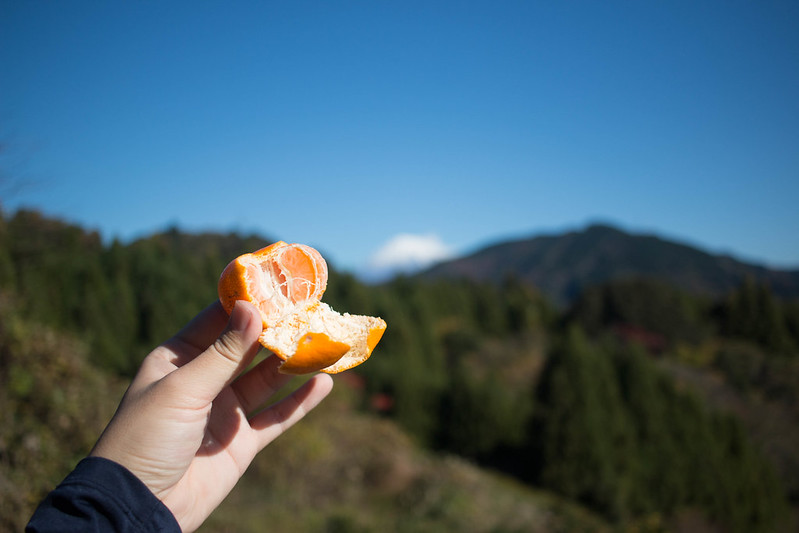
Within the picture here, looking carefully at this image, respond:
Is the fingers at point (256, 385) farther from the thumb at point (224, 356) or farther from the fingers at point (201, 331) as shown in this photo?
the thumb at point (224, 356)

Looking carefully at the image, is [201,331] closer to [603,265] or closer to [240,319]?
[240,319]

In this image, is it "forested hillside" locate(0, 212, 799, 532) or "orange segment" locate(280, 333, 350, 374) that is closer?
"orange segment" locate(280, 333, 350, 374)

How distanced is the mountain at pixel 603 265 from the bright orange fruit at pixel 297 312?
35.0 meters

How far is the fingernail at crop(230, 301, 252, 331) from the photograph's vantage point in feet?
5.45

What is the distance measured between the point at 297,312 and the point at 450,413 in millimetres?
18263

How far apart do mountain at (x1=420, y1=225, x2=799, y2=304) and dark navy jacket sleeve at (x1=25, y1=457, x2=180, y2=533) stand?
3575cm

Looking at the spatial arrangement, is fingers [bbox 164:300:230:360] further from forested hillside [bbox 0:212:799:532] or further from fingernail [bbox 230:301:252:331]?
forested hillside [bbox 0:212:799:532]

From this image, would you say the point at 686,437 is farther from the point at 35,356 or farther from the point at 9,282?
the point at 9,282

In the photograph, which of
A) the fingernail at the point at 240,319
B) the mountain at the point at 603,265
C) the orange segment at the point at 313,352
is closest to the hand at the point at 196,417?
the fingernail at the point at 240,319

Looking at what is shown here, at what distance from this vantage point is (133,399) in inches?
64.5

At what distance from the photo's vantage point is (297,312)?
2061 millimetres

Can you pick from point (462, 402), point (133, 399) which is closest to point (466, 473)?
point (462, 402)

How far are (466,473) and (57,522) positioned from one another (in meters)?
11.4

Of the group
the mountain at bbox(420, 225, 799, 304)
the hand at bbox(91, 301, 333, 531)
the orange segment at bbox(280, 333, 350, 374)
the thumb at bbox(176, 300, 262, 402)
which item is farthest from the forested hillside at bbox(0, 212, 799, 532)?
the mountain at bbox(420, 225, 799, 304)
